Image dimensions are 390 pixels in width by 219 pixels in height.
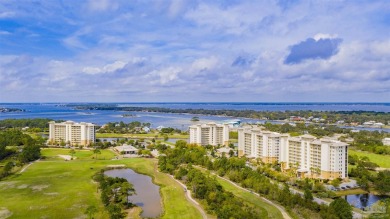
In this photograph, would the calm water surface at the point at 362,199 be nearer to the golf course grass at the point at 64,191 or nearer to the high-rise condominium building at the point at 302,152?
the high-rise condominium building at the point at 302,152

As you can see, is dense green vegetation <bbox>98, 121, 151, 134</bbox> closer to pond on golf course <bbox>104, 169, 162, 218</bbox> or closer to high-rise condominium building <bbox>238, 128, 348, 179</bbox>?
high-rise condominium building <bbox>238, 128, 348, 179</bbox>

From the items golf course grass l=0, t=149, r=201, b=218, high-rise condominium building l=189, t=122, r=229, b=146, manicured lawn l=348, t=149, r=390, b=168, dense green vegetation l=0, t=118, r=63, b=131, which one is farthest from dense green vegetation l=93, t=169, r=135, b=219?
dense green vegetation l=0, t=118, r=63, b=131

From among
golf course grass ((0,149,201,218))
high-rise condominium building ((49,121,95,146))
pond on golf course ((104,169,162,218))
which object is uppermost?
high-rise condominium building ((49,121,95,146))

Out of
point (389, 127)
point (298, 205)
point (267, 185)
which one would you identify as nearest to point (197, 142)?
point (267, 185)

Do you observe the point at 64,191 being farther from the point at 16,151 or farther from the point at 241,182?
the point at 16,151

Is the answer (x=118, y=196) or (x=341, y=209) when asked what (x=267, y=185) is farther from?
(x=118, y=196)

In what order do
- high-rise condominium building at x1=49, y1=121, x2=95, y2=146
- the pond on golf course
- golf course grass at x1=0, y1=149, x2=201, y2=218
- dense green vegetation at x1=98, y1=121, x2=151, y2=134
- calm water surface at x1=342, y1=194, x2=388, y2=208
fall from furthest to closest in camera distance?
dense green vegetation at x1=98, y1=121, x2=151, y2=134, high-rise condominium building at x1=49, y1=121, x2=95, y2=146, calm water surface at x1=342, y1=194, x2=388, y2=208, the pond on golf course, golf course grass at x1=0, y1=149, x2=201, y2=218
